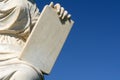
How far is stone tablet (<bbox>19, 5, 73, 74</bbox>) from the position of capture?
8828 millimetres

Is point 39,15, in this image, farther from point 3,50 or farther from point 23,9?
point 3,50

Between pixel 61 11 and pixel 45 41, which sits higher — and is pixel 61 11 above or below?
above

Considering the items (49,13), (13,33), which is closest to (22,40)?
(13,33)

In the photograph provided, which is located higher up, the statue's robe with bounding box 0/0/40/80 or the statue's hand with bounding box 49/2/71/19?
the statue's hand with bounding box 49/2/71/19

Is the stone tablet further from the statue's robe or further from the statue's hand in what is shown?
the statue's robe

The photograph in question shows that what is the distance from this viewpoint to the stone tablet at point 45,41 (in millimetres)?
8828

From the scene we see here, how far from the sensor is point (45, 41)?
29.6 ft

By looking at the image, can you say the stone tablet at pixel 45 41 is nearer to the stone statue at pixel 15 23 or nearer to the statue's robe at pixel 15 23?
the stone statue at pixel 15 23

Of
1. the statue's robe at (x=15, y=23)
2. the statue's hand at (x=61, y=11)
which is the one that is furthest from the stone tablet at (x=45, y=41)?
the statue's robe at (x=15, y=23)

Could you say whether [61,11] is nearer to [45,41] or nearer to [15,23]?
[45,41]

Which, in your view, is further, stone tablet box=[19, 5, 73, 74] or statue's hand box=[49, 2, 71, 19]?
statue's hand box=[49, 2, 71, 19]

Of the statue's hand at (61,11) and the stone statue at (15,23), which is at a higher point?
the statue's hand at (61,11)

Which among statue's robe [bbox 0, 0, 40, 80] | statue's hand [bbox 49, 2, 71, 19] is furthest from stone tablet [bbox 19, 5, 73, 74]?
statue's robe [bbox 0, 0, 40, 80]

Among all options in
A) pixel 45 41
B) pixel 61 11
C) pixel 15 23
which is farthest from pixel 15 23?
pixel 61 11
